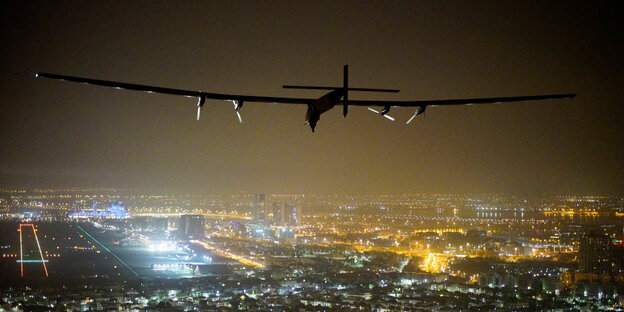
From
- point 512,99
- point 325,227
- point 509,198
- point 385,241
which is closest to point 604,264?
point 385,241

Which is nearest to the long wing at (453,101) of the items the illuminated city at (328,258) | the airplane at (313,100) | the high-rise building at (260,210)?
the airplane at (313,100)

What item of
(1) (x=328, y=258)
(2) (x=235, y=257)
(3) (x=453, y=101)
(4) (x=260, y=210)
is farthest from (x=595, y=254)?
(4) (x=260, y=210)

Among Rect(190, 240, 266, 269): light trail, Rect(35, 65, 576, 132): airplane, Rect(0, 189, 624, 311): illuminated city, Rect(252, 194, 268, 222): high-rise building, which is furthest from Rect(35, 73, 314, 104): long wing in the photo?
Rect(252, 194, 268, 222): high-rise building

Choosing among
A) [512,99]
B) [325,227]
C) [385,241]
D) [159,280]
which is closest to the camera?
[512,99]

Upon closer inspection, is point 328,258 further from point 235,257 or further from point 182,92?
point 182,92

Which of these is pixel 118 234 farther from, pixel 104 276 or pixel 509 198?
pixel 509 198

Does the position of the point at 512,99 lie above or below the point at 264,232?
above
